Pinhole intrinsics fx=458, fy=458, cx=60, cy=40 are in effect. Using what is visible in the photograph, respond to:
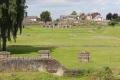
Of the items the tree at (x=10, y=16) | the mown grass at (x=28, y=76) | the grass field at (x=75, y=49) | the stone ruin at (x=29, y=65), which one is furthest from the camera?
the tree at (x=10, y=16)

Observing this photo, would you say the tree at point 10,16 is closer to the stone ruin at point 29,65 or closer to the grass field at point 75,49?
the grass field at point 75,49

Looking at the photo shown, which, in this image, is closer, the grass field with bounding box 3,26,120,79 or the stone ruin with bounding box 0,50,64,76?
the stone ruin with bounding box 0,50,64,76

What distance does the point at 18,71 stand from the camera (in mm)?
23516

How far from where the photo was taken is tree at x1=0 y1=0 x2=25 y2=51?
146ft

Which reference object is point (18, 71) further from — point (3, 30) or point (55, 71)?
point (3, 30)

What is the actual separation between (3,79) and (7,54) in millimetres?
5098

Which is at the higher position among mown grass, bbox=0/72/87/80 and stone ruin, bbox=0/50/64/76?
stone ruin, bbox=0/50/64/76

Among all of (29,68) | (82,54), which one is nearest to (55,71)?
(29,68)

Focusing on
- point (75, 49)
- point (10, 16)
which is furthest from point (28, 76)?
point (75, 49)

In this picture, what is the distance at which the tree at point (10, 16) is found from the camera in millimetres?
44438

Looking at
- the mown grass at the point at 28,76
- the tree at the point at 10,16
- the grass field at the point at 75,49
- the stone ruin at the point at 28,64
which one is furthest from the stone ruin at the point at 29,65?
the tree at the point at 10,16

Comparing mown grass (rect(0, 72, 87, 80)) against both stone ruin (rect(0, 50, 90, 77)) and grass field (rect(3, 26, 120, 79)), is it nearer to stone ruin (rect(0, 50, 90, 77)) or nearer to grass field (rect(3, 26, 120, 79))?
stone ruin (rect(0, 50, 90, 77))

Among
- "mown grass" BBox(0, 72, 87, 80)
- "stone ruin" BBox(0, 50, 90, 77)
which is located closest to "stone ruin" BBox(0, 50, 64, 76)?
"stone ruin" BBox(0, 50, 90, 77)

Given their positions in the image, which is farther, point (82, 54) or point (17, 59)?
point (82, 54)
